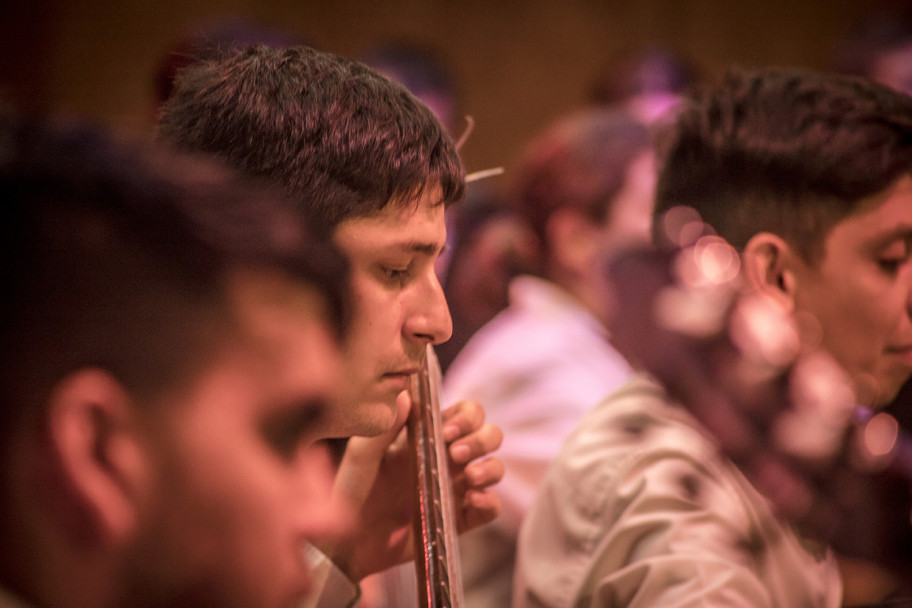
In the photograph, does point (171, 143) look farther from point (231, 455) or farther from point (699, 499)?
point (699, 499)

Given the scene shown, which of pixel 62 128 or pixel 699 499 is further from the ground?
pixel 62 128

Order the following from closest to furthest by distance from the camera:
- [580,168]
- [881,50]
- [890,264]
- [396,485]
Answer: [396,485]
[890,264]
[580,168]
[881,50]

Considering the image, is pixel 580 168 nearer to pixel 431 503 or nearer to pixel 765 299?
pixel 765 299

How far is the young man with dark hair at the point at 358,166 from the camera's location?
583mm

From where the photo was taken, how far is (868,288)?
2.95 ft

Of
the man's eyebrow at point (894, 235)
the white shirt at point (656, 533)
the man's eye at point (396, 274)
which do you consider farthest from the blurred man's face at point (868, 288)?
the man's eye at point (396, 274)

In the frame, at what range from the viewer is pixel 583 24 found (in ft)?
9.01

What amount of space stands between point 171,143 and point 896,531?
0.83 metres

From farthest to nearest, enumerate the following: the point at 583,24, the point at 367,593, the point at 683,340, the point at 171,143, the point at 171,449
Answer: the point at 583,24
the point at 683,340
the point at 367,593
the point at 171,143
the point at 171,449

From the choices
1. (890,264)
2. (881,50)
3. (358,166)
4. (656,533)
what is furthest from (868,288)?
(881,50)

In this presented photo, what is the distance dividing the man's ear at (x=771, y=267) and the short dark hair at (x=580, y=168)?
1.93 ft

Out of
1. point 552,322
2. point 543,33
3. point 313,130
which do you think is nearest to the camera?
point 313,130

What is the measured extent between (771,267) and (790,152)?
0.15 metres

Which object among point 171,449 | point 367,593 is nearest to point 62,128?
point 171,449
